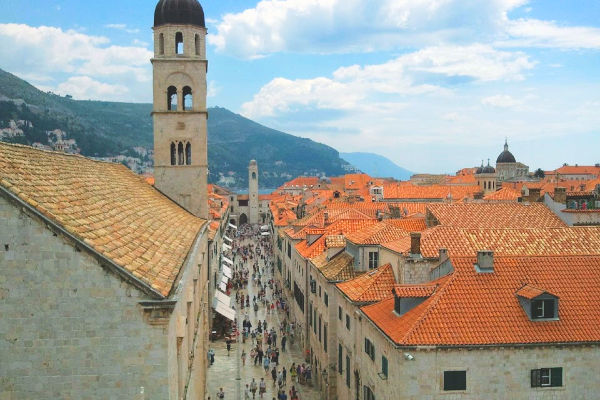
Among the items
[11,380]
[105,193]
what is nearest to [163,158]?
[105,193]

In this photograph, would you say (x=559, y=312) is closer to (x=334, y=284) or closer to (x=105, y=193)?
(x=334, y=284)

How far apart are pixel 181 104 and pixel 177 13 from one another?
231 inches

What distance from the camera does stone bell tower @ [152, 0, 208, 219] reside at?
3947 centimetres

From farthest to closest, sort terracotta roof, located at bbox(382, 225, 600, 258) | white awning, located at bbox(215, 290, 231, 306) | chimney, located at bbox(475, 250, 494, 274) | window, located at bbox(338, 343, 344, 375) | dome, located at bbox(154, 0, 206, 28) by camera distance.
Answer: white awning, located at bbox(215, 290, 231, 306)
dome, located at bbox(154, 0, 206, 28)
window, located at bbox(338, 343, 344, 375)
terracotta roof, located at bbox(382, 225, 600, 258)
chimney, located at bbox(475, 250, 494, 274)

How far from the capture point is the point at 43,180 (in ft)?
45.9

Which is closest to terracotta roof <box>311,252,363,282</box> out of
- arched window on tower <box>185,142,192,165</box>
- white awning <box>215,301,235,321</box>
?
white awning <box>215,301,235,321</box>

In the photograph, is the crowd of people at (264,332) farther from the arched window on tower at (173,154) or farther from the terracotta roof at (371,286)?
the arched window on tower at (173,154)

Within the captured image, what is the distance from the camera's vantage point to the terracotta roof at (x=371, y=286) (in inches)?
1080

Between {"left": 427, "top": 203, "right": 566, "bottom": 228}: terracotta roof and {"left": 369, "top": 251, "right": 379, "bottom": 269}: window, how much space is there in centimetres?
574

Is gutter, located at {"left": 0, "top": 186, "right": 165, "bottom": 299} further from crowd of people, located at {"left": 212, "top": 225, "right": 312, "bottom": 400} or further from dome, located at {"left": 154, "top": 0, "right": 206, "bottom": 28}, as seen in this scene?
dome, located at {"left": 154, "top": 0, "right": 206, "bottom": 28}

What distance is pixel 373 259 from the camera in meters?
32.8

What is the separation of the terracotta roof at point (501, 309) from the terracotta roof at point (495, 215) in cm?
1259

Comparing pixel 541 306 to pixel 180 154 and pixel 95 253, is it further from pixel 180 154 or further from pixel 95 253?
pixel 180 154

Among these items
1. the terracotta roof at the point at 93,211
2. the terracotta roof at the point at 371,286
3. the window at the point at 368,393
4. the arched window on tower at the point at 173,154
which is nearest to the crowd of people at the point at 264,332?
the terracotta roof at the point at 371,286
